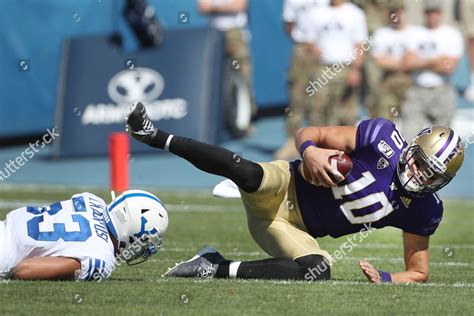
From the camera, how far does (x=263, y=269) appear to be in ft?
21.2

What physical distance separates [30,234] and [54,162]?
965cm

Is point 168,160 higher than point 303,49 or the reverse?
the reverse

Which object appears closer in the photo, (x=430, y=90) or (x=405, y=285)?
(x=405, y=285)

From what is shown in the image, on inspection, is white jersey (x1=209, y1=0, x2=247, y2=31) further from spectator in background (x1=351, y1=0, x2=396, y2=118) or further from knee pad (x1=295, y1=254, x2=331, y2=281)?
knee pad (x1=295, y1=254, x2=331, y2=281)

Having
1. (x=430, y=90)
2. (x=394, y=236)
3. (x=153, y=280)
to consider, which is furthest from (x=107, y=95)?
(x=153, y=280)

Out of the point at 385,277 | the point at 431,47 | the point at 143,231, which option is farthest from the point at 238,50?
the point at 143,231

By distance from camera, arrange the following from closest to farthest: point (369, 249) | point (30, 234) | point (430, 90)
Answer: point (30, 234) → point (369, 249) → point (430, 90)

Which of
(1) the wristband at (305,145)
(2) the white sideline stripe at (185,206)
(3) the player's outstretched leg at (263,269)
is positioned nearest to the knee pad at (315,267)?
(3) the player's outstretched leg at (263,269)

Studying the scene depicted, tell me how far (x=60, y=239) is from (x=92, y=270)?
244 millimetres

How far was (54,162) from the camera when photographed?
15.5 meters

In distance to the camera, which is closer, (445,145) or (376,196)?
(445,145)

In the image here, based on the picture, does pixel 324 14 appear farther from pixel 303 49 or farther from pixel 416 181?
pixel 416 181

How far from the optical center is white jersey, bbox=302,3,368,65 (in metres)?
14.6

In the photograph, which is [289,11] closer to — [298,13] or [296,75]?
[298,13]
